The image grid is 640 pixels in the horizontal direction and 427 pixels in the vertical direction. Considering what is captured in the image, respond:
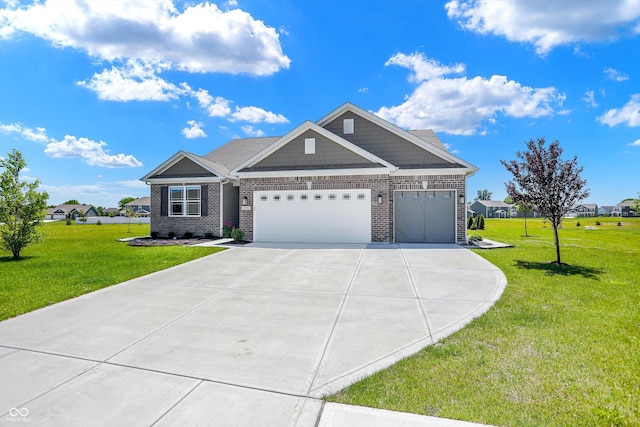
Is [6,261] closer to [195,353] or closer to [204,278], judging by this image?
[204,278]

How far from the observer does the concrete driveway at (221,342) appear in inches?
109

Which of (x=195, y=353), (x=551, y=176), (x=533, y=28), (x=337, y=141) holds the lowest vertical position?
(x=195, y=353)

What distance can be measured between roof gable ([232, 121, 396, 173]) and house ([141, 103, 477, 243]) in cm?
4

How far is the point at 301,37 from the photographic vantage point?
13.6m

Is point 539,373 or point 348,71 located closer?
point 539,373

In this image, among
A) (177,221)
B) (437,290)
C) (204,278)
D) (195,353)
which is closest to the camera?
(195,353)

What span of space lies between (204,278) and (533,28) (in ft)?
40.8

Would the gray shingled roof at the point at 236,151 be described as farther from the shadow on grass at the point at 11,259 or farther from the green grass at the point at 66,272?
the shadow on grass at the point at 11,259

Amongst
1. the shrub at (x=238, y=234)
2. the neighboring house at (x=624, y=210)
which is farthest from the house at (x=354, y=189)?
the neighboring house at (x=624, y=210)

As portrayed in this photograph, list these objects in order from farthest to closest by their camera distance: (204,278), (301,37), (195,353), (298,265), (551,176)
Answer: (301,37)
(551,176)
(298,265)
(204,278)
(195,353)

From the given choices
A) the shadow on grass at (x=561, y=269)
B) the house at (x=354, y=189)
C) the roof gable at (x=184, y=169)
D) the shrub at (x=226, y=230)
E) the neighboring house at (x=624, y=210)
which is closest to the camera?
the shadow on grass at (x=561, y=269)

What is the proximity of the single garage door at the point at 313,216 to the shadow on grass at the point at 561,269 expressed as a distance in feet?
20.3

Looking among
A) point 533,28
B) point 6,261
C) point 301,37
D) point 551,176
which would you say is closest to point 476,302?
point 551,176

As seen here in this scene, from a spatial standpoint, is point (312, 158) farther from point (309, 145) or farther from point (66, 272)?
point (66, 272)
